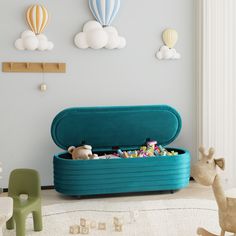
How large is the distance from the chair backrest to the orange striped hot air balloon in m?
1.59

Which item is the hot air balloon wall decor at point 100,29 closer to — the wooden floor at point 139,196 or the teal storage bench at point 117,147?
the teal storage bench at point 117,147

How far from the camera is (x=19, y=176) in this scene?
130 inches

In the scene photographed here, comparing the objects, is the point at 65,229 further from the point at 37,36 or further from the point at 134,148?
the point at 37,36

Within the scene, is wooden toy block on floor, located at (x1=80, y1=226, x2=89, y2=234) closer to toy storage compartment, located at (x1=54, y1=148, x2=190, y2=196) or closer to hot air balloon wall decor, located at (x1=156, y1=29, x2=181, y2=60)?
toy storage compartment, located at (x1=54, y1=148, x2=190, y2=196)

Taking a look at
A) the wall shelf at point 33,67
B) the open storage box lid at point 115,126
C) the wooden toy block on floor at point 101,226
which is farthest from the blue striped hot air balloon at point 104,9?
the wooden toy block on floor at point 101,226

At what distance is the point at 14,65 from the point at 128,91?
113 centimetres

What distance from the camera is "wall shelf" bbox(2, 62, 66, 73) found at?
4.36 meters

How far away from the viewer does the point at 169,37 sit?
4562mm

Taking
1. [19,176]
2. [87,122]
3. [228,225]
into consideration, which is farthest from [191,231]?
[87,122]

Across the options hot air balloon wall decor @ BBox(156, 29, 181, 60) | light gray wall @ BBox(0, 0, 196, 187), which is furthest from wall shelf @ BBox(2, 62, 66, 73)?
hot air balloon wall decor @ BBox(156, 29, 181, 60)

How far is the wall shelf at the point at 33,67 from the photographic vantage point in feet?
14.3

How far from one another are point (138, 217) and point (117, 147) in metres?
1.08

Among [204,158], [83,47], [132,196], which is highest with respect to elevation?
[83,47]

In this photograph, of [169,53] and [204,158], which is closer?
[204,158]
